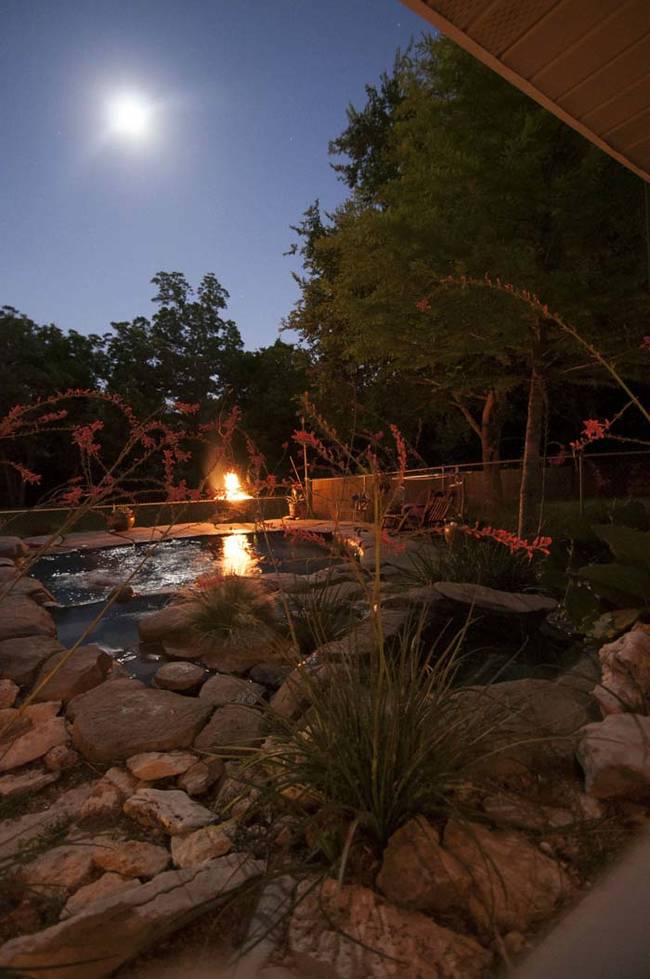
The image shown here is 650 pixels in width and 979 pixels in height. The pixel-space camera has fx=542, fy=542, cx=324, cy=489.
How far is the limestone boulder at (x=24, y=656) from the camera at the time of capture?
299 cm

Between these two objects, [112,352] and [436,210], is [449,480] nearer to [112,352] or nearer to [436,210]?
[436,210]

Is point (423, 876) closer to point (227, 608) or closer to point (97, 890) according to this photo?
point (97, 890)

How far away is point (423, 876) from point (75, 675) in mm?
2271

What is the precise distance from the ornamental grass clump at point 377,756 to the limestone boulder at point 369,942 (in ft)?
0.52

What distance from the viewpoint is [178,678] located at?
3.09 meters

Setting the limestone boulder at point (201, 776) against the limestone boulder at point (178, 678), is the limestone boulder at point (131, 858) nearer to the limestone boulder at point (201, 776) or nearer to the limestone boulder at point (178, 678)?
the limestone boulder at point (201, 776)

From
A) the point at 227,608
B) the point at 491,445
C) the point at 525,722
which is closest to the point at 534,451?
the point at 227,608

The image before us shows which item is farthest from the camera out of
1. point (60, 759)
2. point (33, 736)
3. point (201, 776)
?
point (33, 736)

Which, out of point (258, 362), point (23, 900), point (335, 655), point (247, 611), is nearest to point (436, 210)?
point (247, 611)

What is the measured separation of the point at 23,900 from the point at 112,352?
1142 inches

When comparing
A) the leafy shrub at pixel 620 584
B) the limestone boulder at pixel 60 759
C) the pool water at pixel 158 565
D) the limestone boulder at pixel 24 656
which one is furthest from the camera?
the pool water at pixel 158 565

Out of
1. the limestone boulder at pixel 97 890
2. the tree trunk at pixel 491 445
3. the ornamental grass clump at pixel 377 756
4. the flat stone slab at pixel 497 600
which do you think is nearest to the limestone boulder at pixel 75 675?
the limestone boulder at pixel 97 890

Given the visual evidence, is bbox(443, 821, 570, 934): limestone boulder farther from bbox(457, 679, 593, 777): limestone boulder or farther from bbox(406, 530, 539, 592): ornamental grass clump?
bbox(406, 530, 539, 592): ornamental grass clump

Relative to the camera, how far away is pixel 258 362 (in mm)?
27844
